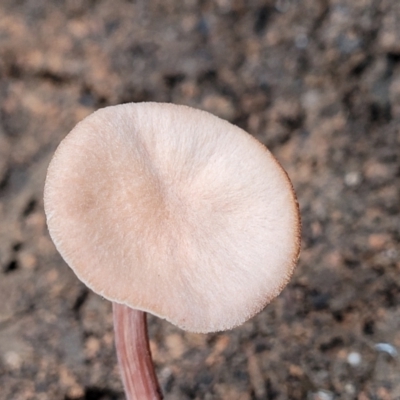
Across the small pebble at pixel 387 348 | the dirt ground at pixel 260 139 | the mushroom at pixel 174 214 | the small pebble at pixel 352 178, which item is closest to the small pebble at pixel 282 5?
the dirt ground at pixel 260 139

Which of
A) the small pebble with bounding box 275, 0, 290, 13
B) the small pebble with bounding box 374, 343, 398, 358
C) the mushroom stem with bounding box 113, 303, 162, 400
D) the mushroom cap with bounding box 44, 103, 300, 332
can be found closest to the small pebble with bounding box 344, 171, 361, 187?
the small pebble with bounding box 374, 343, 398, 358

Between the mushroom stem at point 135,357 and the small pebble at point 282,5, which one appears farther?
the small pebble at point 282,5

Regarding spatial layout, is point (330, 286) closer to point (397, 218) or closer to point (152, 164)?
point (397, 218)

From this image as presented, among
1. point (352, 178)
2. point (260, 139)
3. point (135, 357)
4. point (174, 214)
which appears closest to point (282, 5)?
point (260, 139)

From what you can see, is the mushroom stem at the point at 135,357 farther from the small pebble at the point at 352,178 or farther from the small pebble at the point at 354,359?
the small pebble at the point at 352,178

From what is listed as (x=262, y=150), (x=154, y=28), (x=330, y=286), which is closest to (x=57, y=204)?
(x=262, y=150)

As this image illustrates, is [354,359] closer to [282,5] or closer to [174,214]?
[174,214]

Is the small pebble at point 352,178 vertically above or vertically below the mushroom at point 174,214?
below
